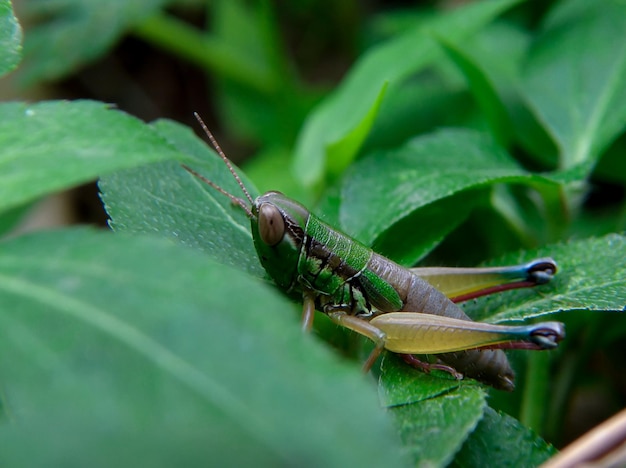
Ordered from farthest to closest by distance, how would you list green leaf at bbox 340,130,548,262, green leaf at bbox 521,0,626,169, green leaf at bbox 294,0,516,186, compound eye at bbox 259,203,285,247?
green leaf at bbox 294,0,516,186
green leaf at bbox 521,0,626,169
green leaf at bbox 340,130,548,262
compound eye at bbox 259,203,285,247

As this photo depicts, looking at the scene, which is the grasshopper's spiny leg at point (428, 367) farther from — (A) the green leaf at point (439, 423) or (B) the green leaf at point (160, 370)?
(B) the green leaf at point (160, 370)

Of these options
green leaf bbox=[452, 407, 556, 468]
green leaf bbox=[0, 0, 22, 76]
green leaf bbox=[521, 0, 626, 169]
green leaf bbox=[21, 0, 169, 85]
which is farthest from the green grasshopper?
green leaf bbox=[21, 0, 169, 85]

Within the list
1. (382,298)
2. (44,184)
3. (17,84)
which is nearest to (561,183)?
(382,298)

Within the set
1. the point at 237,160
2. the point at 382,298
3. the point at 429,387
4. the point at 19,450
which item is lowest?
the point at 237,160

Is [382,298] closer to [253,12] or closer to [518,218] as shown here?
[518,218]

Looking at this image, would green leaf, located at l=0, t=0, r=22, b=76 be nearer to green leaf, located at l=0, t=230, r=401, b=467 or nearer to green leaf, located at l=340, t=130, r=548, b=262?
green leaf, located at l=0, t=230, r=401, b=467

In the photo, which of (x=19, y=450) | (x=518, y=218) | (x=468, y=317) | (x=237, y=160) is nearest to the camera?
(x=19, y=450)

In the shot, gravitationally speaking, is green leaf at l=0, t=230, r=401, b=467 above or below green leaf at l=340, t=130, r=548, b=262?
above

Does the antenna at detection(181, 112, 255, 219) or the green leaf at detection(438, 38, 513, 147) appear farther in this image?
the green leaf at detection(438, 38, 513, 147)
